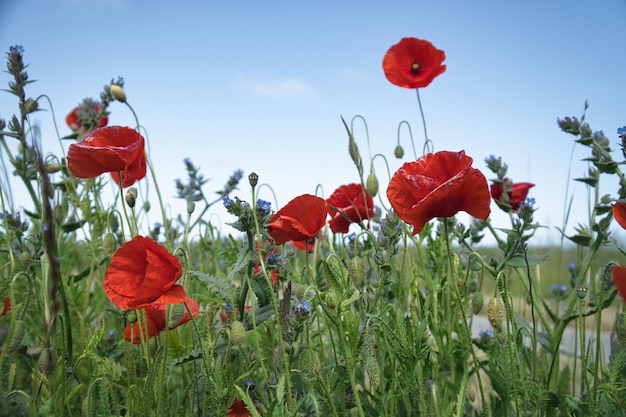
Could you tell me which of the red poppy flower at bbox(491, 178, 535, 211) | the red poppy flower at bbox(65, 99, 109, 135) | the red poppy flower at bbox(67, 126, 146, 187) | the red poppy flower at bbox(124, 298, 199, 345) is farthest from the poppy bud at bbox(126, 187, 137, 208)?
the red poppy flower at bbox(491, 178, 535, 211)

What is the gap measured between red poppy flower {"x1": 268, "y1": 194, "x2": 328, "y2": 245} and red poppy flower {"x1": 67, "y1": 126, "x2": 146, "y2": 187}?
33 centimetres

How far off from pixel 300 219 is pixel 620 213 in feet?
2.04

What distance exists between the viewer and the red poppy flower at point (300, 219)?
1.17 meters

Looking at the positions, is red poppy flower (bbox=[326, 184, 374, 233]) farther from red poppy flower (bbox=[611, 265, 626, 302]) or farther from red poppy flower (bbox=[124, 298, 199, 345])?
red poppy flower (bbox=[611, 265, 626, 302])

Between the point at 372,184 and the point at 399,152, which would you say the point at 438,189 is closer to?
the point at 372,184

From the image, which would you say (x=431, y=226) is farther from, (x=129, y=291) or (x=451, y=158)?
(x=129, y=291)

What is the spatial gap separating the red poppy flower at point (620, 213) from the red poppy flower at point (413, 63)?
76 centimetres

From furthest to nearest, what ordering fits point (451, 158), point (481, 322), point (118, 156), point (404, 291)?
point (481, 322) → point (404, 291) → point (118, 156) → point (451, 158)

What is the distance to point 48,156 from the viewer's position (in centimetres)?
188

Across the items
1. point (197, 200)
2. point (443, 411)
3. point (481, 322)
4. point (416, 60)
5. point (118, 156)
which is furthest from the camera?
point (481, 322)

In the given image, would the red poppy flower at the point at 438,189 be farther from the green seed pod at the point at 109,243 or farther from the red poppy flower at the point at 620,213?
the green seed pod at the point at 109,243

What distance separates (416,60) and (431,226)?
0.54 m

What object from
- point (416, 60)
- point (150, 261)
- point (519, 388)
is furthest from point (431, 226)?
point (150, 261)

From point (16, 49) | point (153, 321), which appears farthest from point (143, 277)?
point (16, 49)
